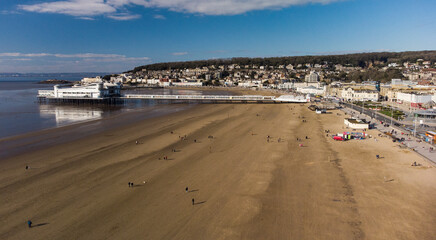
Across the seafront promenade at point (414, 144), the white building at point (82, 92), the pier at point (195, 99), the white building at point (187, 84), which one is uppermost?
the white building at point (187, 84)

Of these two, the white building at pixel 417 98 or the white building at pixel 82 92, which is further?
the white building at pixel 82 92

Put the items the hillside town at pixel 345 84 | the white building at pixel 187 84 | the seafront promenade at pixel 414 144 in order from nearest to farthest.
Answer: the seafront promenade at pixel 414 144, the hillside town at pixel 345 84, the white building at pixel 187 84

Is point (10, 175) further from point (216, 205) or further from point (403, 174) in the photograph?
point (403, 174)

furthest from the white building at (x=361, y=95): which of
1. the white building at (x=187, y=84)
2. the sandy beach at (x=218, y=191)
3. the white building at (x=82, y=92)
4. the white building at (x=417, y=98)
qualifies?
the white building at (x=187, y=84)

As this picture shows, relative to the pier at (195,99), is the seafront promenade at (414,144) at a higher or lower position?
lower

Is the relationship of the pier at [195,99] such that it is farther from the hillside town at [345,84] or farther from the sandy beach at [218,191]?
the sandy beach at [218,191]

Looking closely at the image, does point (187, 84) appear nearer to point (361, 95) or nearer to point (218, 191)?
point (361, 95)

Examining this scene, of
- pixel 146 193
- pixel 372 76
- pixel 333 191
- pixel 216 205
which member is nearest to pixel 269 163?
pixel 333 191
